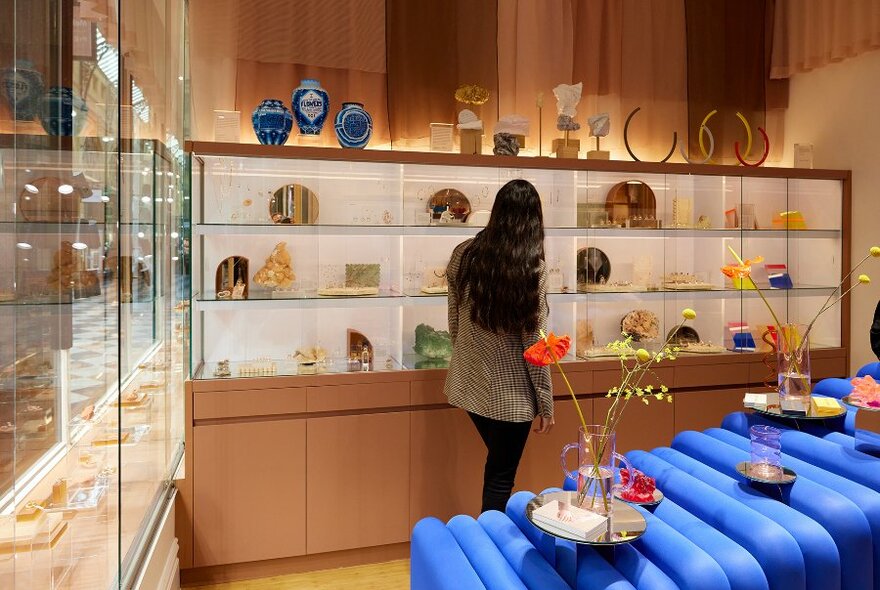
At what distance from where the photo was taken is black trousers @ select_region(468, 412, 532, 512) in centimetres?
282

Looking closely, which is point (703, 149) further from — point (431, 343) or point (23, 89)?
point (23, 89)

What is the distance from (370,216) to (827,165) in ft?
9.85

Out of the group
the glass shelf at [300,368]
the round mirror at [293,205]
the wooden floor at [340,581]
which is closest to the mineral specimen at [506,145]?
the round mirror at [293,205]

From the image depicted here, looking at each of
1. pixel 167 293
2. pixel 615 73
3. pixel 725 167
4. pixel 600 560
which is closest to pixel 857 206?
pixel 725 167

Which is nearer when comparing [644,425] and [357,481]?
[357,481]

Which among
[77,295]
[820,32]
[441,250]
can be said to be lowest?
[77,295]

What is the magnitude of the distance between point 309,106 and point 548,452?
2188mm

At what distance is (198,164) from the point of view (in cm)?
324

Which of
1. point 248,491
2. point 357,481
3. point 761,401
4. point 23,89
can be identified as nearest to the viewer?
point 23,89

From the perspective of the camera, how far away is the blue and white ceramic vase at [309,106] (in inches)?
138

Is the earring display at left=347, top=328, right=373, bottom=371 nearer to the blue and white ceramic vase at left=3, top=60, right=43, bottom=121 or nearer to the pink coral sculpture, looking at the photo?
the pink coral sculpture

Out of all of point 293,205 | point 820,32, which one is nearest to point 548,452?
point 293,205

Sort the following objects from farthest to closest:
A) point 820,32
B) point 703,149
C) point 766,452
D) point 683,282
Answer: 1. point 703,149
2. point 820,32
3. point 683,282
4. point 766,452

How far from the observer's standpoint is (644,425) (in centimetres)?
377
